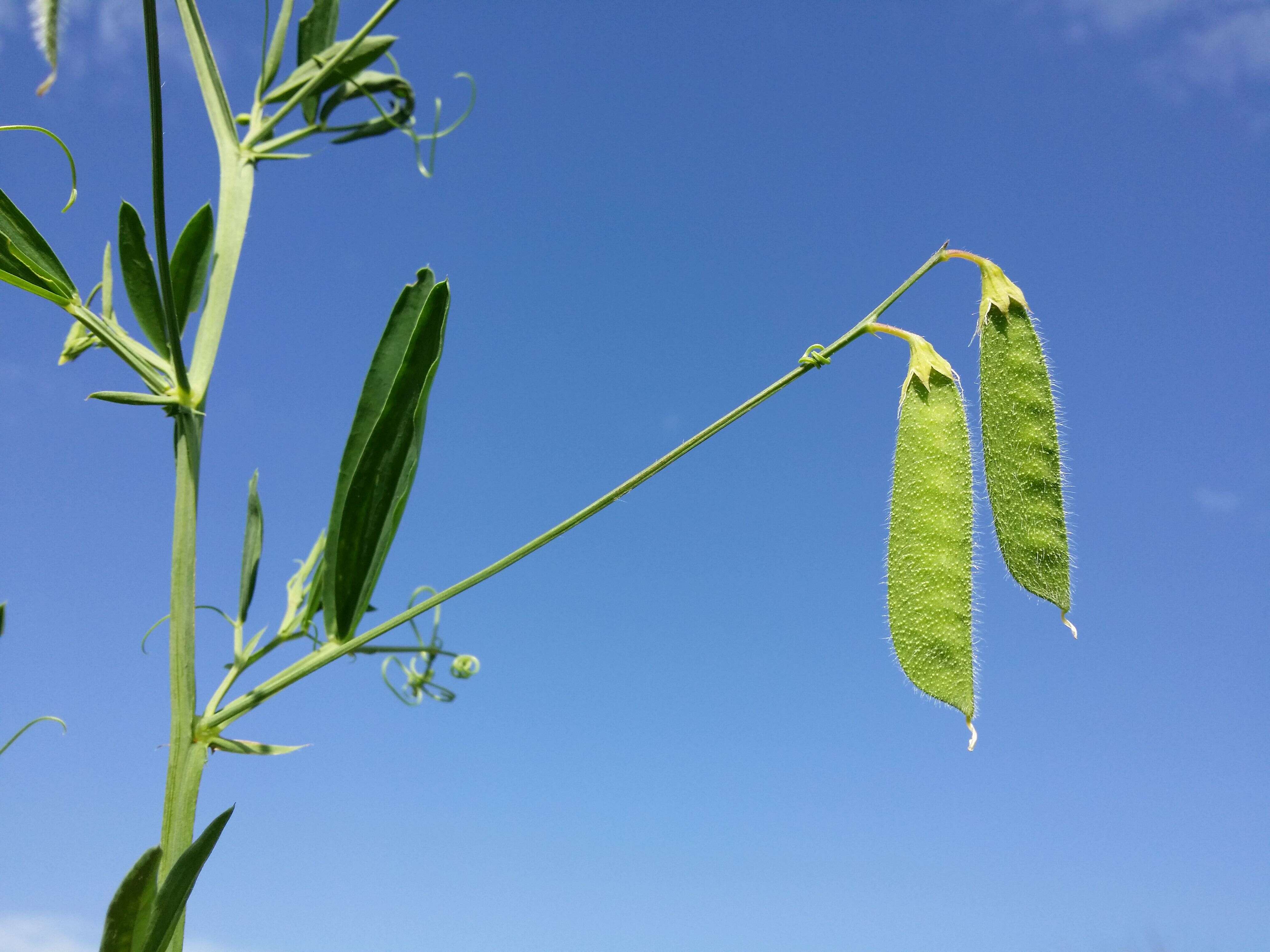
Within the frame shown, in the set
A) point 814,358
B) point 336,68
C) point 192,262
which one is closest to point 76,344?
point 192,262

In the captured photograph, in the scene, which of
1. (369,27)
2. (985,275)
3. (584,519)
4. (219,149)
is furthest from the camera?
(369,27)

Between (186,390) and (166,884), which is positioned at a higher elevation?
(186,390)

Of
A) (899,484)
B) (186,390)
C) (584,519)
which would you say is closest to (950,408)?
(899,484)

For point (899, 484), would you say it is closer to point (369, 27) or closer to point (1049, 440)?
point (1049, 440)

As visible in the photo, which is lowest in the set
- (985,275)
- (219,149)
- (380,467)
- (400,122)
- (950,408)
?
(380,467)

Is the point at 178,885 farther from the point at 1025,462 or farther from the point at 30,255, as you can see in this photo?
the point at 1025,462

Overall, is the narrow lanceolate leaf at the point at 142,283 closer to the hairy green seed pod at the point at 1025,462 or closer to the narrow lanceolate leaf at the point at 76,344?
the narrow lanceolate leaf at the point at 76,344
